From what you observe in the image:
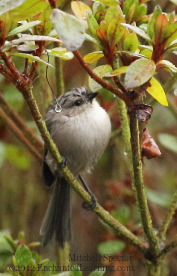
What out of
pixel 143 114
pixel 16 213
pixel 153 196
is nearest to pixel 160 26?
pixel 143 114

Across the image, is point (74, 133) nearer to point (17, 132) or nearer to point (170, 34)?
point (17, 132)

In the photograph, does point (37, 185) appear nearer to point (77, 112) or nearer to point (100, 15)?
point (77, 112)

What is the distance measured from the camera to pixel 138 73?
964mm

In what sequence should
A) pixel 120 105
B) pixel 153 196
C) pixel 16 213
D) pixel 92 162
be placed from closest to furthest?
1. pixel 120 105
2. pixel 153 196
3. pixel 92 162
4. pixel 16 213

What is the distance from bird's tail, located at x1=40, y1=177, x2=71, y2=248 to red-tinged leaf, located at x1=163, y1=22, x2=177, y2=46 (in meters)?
1.71

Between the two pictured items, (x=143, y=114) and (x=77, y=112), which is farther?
(x=77, y=112)

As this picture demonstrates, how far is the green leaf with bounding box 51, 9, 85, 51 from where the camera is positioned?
2.66 ft

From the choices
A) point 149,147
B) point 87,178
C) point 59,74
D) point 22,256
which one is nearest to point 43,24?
point 149,147

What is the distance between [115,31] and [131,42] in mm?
62

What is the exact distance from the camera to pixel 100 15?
124 cm

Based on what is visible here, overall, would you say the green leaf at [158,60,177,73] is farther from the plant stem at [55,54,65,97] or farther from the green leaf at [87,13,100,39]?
the plant stem at [55,54,65,97]

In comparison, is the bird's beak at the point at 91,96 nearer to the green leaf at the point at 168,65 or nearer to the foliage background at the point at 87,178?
the foliage background at the point at 87,178

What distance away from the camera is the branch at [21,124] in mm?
2241

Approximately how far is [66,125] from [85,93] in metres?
0.23
